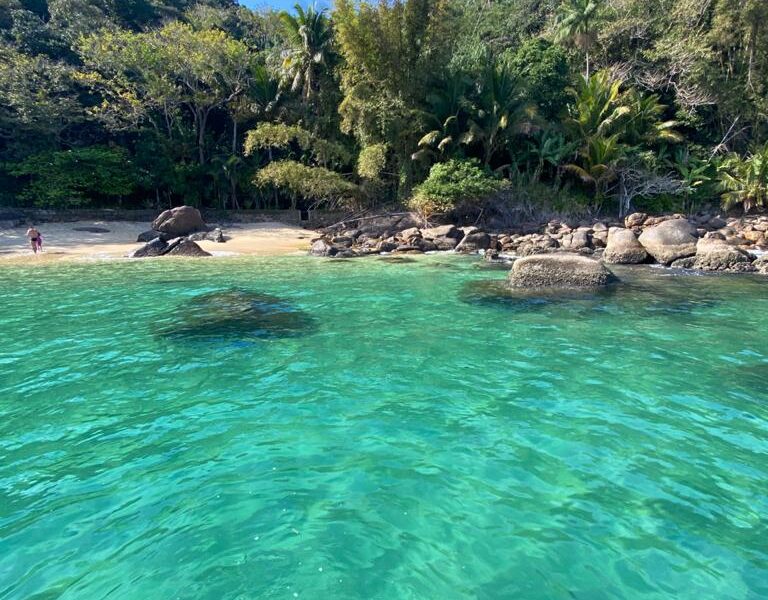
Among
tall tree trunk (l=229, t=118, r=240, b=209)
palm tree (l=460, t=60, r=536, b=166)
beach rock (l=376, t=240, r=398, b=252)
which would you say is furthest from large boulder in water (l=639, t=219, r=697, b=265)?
tall tree trunk (l=229, t=118, r=240, b=209)

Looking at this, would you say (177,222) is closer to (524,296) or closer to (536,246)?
(536,246)

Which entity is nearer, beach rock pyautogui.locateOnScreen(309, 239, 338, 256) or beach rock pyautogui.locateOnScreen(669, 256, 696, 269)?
beach rock pyautogui.locateOnScreen(669, 256, 696, 269)

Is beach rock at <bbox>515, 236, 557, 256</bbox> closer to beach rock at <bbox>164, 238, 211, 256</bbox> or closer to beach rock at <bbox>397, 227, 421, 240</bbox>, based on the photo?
beach rock at <bbox>397, 227, 421, 240</bbox>

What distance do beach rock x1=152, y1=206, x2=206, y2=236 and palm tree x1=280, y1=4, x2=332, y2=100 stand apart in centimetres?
998

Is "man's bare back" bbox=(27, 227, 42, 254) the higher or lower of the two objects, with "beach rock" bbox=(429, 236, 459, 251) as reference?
higher

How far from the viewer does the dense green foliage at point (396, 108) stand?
24953 millimetres

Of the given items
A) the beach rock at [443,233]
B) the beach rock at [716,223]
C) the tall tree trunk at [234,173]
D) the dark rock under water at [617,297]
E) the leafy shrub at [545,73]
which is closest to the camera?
the dark rock under water at [617,297]

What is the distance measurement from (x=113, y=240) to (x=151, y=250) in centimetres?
540

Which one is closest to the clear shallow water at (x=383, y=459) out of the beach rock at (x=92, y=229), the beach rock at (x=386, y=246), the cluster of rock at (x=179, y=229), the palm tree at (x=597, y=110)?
the beach rock at (x=386, y=246)

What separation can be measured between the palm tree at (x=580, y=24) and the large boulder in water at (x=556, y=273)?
2166cm

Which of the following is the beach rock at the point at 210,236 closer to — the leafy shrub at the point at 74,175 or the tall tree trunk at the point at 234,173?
the tall tree trunk at the point at 234,173

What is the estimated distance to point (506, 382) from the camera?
626 centimetres

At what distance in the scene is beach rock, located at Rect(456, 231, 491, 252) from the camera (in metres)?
21.2

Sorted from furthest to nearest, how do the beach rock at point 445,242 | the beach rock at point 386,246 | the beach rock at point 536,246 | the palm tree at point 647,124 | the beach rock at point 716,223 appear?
1. the palm tree at point 647,124
2. the beach rock at point 716,223
3. the beach rock at point 445,242
4. the beach rock at point 386,246
5. the beach rock at point 536,246
